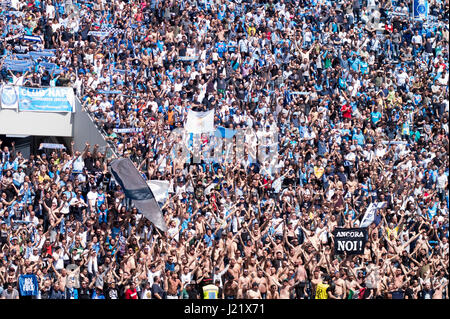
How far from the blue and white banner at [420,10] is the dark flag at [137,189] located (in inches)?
627

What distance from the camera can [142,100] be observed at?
30828 millimetres

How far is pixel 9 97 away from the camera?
2938cm

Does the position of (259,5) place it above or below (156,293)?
above

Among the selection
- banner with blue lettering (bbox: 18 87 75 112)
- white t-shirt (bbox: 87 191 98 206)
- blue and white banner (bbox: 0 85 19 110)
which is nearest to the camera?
white t-shirt (bbox: 87 191 98 206)

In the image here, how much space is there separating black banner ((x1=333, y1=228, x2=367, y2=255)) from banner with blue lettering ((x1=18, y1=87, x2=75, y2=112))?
788 cm

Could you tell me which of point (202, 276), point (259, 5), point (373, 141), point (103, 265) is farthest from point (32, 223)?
point (259, 5)

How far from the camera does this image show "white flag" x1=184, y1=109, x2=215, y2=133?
30.4 m

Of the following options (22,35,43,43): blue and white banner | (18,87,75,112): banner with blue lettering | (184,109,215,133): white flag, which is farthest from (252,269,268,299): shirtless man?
(22,35,43,43): blue and white banner

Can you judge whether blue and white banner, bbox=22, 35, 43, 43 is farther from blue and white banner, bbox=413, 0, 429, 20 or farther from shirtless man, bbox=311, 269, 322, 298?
blue and white banner, bbox=413, 0, 429, 20

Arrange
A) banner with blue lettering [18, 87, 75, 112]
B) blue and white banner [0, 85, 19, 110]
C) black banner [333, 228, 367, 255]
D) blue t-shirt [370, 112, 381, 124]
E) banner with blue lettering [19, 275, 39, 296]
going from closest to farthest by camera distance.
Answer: banner with blue lettering [19, 275, 39, 296] → black banner [333, 228, 367, 255] → blue and white banner [0, 85, 19, 110] → banner with blue lettering [18, 87, 75, 112] → blue t-shirt [370, 112, 381, 124]

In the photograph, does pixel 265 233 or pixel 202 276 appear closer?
pixel 202 276
